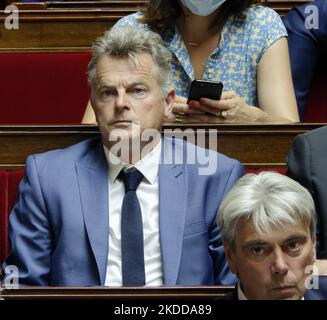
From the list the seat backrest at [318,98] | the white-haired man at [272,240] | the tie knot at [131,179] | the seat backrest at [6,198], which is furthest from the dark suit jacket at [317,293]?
the seat backrest at [318,98]

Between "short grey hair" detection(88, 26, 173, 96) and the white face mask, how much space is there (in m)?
0.16

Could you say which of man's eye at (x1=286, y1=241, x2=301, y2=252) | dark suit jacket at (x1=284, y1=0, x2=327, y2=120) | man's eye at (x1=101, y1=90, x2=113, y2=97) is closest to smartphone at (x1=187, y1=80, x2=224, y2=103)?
man's eye at (x1=101, y1=90, x2=113, y2=97)

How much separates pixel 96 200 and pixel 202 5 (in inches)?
12.8

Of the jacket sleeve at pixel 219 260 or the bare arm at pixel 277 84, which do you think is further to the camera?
the bare arm at pixel 277 84

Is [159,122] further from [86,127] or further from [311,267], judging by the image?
[311,267]

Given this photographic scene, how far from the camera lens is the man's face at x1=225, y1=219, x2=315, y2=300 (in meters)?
0.69

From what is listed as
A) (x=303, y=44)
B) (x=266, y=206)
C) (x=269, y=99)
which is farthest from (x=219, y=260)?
(x=303, y=44)

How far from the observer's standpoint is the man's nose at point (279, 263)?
2.27 ft

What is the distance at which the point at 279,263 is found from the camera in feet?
2.27

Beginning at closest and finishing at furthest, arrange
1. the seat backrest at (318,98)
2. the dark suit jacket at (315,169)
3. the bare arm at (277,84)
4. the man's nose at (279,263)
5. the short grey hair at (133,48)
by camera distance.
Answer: the man's nose at (279,263), the dark suit jacket at (315,169), the short grey hair at (133,48), the bare arm at (277,84), the seat backrest at (318,98)

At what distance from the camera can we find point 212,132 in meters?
0.96

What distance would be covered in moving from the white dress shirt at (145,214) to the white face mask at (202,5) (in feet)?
0.79

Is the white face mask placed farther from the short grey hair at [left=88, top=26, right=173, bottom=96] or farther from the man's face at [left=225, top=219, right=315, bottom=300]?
the man's face at [left=225, top=219, right=315, bottom=300]

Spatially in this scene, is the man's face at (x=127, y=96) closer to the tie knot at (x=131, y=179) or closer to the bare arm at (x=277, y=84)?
the tie knot at (x=131, y=179)
